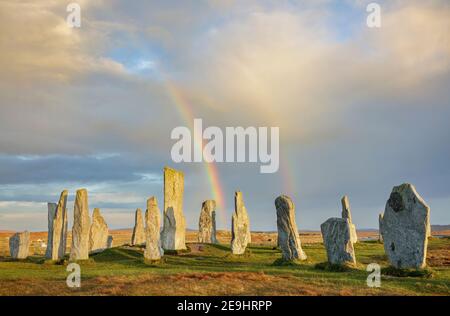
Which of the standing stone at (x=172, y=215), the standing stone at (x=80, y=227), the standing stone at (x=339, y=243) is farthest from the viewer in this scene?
the standing stone at (x=172, y=215)

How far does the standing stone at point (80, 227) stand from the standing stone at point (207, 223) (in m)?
Answer: 19.5

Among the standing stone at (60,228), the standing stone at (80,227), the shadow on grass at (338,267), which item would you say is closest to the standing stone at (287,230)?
the shadow on grass at (338,267)

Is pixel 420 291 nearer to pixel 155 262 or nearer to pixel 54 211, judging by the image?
pixel 155 262

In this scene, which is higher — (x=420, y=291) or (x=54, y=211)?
(x=54, y=211)

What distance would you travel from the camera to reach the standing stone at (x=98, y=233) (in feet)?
155

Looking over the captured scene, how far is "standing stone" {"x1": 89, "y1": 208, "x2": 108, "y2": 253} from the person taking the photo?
47312mm

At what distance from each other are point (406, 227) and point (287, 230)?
9493 mm

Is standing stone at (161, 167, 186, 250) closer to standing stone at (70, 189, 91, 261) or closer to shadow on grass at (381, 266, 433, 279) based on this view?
→ standing stone at (70, 189, 91, 261)

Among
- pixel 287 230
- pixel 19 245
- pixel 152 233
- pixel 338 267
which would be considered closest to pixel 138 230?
pixel 19 245

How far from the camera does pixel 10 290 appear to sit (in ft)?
64.8

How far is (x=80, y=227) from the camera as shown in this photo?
118 feet

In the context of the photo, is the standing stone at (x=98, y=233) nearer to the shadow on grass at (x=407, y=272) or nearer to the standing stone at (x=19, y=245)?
the standing stone at (x=19, y=245)
